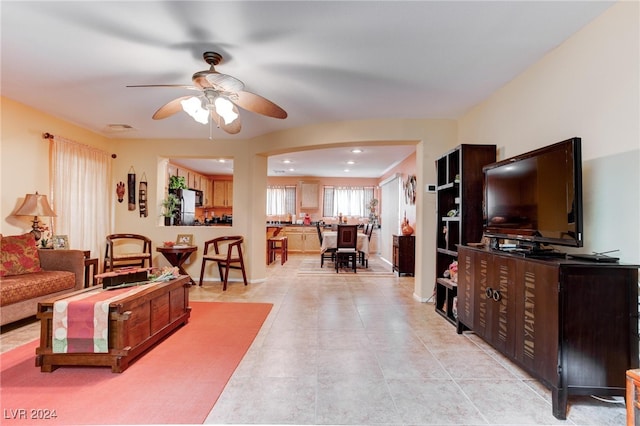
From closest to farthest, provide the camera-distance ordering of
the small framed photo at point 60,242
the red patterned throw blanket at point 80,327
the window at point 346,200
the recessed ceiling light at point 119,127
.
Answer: the red patterned throw blanket at point 80,327, the small framed photo at point 60,242, the recessed ceiling light at point 119,127, the window at point 346,200

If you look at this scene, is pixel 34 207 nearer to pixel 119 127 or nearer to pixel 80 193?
pixel 80 193

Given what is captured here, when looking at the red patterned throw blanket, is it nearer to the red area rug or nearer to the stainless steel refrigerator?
the red area rug

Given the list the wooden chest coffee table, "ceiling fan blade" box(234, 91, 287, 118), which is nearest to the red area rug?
the wooden chest coffee table

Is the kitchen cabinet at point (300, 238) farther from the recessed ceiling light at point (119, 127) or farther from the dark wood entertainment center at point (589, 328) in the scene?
the dark wood entertainment center at point (589, 328)

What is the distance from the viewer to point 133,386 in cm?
184

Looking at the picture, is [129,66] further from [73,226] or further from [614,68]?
[614,68]

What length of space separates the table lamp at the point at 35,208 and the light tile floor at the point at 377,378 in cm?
122

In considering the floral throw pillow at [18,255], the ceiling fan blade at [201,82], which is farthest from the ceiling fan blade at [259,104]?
the floral throw pillow at [18,255]

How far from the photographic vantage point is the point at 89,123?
410 centimetres

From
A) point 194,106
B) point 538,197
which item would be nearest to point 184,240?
point 194,106

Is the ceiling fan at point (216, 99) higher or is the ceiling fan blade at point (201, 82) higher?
the ceiling fan blade at point (201, 82)

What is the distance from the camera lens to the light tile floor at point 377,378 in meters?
1.59

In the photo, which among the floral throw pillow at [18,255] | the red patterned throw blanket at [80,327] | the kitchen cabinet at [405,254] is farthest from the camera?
the kitchen cabinet at [405,254]

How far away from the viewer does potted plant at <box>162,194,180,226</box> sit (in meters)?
4.99
